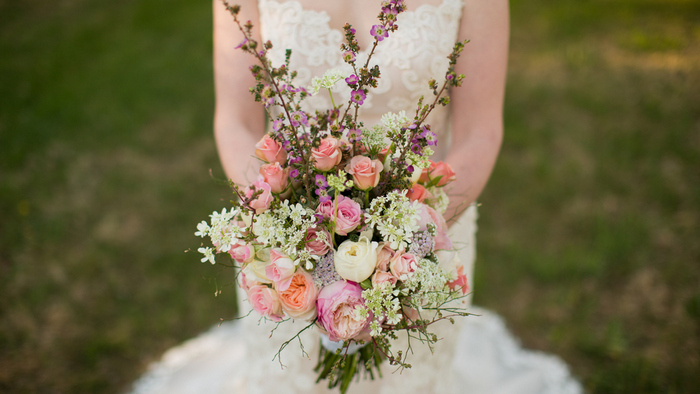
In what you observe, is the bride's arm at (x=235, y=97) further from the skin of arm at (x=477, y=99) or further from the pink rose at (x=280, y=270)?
the skin of arm at (x=477, y=99)

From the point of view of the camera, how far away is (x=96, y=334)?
3008 mm

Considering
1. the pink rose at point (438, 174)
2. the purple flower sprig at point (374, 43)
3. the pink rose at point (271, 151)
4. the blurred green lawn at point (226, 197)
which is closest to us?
the purple flower sprig at point (374, 43)

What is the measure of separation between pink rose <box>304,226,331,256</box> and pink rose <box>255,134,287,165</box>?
7.2 inches

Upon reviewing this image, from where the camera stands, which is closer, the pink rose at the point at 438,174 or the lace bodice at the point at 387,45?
the pink rose at the point at 438,174

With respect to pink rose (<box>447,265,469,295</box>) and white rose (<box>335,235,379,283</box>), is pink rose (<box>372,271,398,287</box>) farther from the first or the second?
pink rose (<box>447,265,469,295</box>)

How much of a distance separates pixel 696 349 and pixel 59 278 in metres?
4.09

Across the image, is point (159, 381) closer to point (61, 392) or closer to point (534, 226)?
point (61, 392)

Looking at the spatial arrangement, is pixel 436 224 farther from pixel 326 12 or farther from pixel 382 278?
pixel 326 12

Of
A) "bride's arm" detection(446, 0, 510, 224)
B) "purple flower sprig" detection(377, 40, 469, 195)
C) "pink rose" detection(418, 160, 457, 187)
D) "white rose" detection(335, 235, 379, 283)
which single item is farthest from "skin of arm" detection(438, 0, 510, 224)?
"white rose" detection(335, 235, 379, 283)

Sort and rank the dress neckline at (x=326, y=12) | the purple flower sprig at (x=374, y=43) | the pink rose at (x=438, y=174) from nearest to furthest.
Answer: the purple flower sprig at (x=374, y=43) → the pink rose at (x=438, y=174) → the dress neckline at (x=326, y=12)

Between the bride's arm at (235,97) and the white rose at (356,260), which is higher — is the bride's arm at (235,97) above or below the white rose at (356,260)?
above

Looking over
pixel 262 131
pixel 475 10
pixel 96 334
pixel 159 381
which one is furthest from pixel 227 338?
pixel 475 10

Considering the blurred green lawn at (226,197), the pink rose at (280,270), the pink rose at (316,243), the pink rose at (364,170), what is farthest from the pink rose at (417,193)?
the blurred green lawn at (226,197)

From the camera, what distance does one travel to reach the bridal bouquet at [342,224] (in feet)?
3.51
